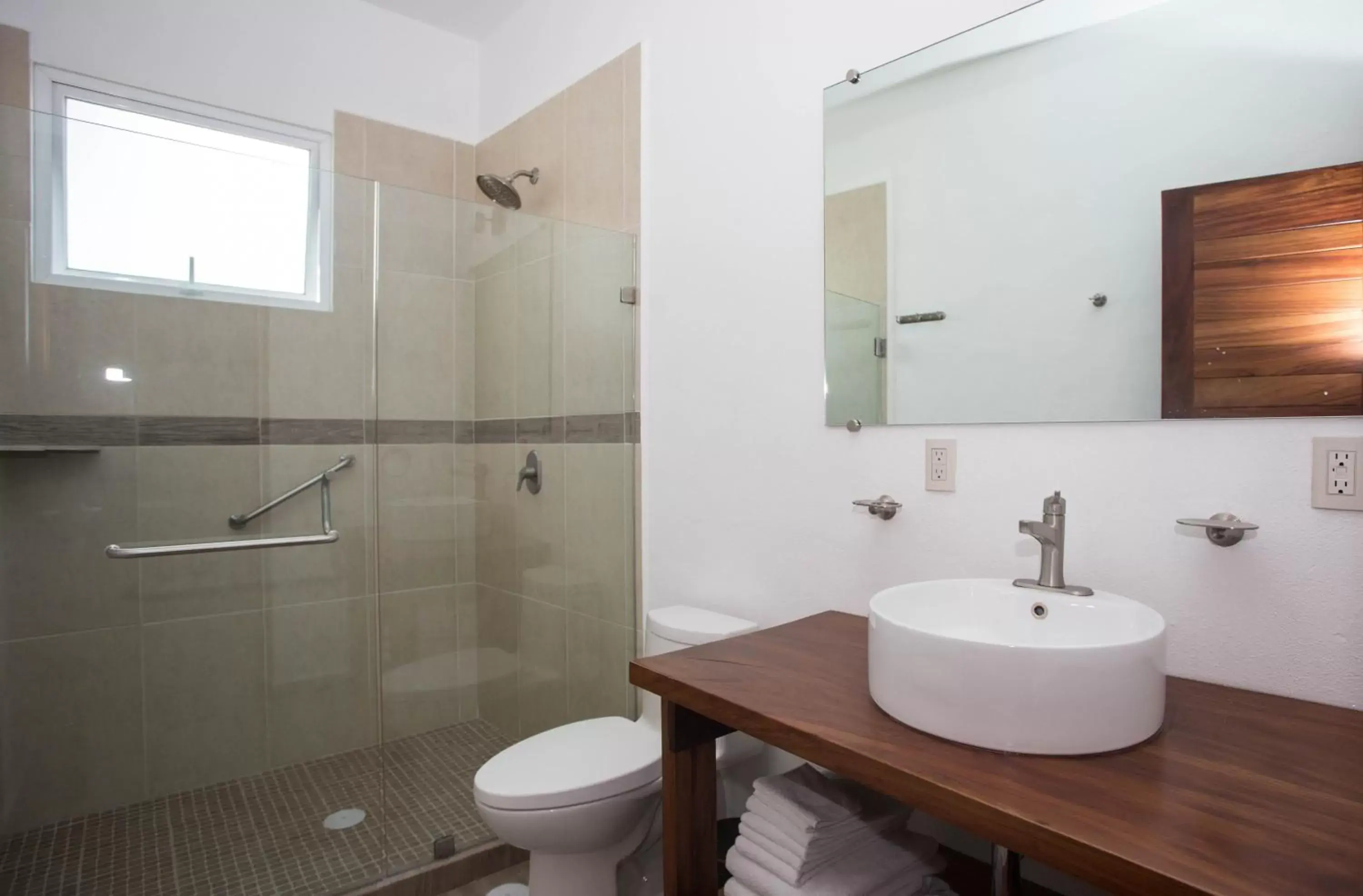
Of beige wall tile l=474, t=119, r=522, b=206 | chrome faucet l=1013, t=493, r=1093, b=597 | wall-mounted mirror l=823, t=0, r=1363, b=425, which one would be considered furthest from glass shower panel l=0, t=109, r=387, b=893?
chrome faucet l=1013, t=493, r=1093, b=597

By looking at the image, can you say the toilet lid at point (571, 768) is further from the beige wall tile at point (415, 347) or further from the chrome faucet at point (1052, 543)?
the beige wall tile at point (415, 347)

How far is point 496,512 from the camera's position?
2.26 m

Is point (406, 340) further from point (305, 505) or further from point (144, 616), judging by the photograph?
point (144, 616)

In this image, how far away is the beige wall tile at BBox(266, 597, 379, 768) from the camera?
2.08 m

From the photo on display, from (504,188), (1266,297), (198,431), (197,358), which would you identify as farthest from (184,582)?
(1266,297)

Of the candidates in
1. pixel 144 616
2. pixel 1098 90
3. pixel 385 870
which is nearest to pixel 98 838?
pixel 144 616

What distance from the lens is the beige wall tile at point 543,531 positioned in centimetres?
226

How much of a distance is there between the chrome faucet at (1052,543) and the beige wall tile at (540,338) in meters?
1.45

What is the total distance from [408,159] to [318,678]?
1891 millimetres

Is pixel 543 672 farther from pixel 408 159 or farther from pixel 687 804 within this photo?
pixel 408 159

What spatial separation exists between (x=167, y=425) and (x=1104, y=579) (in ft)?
7.09

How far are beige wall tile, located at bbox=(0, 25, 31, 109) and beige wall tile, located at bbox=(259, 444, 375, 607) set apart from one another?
1.26 metres

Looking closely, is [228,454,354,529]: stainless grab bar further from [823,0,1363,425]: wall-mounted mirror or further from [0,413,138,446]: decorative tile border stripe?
[823,0,1363,425]: wall-mounted mirror

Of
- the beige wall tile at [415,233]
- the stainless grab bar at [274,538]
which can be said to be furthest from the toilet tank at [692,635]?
the beige wall tile at [415,233]
